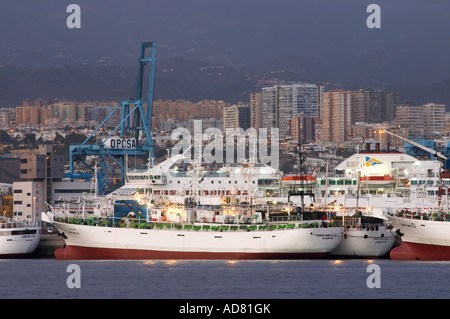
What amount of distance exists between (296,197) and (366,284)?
40720mm

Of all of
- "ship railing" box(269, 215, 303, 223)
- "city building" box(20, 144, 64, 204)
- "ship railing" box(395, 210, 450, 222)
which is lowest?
"ship railing" box(269, 215, 303, 223)

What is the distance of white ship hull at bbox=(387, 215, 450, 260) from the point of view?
84.3 metres

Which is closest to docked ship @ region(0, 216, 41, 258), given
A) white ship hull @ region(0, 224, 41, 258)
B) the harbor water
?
white ship hull @ region(0, 224, 41, 258)

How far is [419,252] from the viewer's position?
285 ft

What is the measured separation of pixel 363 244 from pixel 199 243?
13533 mm

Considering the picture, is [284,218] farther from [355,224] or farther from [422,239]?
[422,239]

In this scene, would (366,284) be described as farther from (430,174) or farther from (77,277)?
(430,174)

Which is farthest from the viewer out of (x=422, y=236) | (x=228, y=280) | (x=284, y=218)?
(x=284, y=218)

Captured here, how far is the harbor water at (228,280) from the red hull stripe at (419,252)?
5.04 feet

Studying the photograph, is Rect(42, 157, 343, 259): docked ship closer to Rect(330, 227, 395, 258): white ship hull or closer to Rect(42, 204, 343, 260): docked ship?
Rect(42, 204, 343, 260): docked ship

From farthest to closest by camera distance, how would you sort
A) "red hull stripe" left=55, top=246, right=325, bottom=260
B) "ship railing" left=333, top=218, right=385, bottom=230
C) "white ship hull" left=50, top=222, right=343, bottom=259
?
"ship railing" left=333, top=218, right=385, bottom=230 < "red hull stripe" left=55, top=246, right=325, bottom=260 < "white ship hull" left=50, top=222, right=343, bottom=259

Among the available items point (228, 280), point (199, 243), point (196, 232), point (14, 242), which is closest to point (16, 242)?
point (14, 242)

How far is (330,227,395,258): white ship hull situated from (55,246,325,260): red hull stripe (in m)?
5.15
